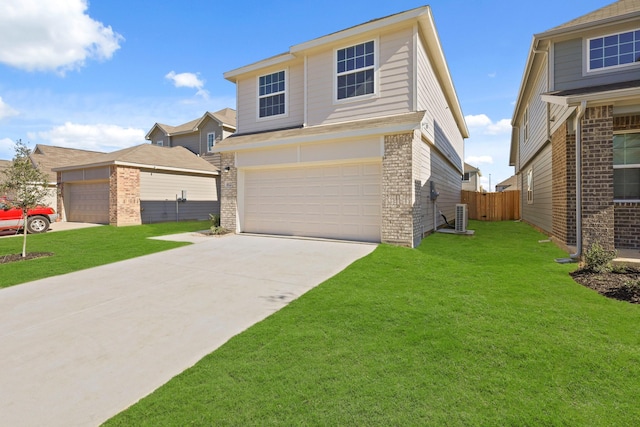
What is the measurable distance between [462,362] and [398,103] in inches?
301

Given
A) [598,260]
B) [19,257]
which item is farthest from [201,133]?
[598,260]

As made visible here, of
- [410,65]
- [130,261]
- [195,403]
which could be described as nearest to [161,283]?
[130,261]

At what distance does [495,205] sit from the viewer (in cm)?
1864

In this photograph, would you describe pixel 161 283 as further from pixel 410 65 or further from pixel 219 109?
pixel 219 109

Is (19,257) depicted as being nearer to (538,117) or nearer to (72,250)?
(72,250)

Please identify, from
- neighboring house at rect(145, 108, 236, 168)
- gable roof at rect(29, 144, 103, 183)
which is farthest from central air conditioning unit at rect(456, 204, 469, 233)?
gable roof at rect(29, 144, 103, 183)

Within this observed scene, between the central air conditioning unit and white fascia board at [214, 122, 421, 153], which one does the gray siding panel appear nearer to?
the central air conditioning unit

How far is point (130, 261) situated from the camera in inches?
294

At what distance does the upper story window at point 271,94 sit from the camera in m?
11.2

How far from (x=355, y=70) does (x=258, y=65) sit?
4.15 m

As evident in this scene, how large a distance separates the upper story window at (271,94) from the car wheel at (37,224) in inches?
441

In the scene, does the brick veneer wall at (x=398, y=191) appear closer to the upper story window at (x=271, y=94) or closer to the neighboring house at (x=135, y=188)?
the upper story window at (x=271, y=94)

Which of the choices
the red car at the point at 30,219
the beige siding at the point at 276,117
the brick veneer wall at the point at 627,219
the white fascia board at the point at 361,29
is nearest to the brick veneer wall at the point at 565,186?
the brick veneer wall at the point at 627,219

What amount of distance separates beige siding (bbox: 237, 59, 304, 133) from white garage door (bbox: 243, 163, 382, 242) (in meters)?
1.99
